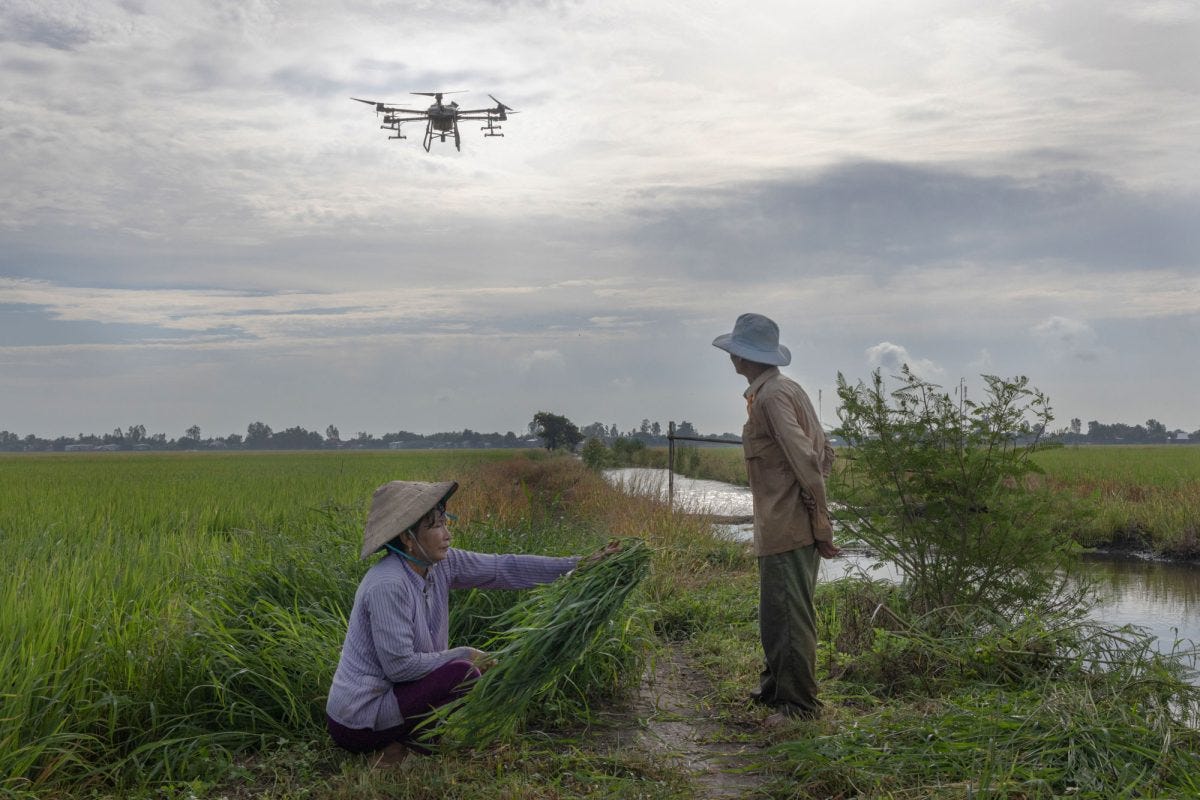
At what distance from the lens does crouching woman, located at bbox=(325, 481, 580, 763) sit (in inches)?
162

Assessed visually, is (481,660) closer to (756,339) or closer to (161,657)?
(161,657)

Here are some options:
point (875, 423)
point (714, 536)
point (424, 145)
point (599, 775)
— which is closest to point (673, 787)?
point (599, 775)

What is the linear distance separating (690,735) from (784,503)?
131 centimetres

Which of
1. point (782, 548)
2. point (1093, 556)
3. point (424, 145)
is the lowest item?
point (1093, 556)

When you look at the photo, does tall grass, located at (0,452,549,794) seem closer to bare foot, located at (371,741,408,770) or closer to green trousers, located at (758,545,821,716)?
bare foot, located at (371,741,408,770)

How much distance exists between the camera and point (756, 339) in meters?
5.08

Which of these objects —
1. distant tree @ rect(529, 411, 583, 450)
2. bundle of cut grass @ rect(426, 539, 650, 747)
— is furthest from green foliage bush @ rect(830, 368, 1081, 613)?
distant tree @ rect(529, 411, 583, 450)

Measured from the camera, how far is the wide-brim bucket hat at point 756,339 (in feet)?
16.5

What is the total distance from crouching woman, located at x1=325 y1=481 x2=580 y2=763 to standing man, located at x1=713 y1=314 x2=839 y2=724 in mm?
1523

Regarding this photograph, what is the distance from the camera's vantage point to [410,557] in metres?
4.23

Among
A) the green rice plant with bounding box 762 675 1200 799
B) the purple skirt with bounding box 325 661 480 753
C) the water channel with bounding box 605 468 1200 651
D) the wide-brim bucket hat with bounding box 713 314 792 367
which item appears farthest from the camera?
the water channel with bounding box 605 468 1200 651

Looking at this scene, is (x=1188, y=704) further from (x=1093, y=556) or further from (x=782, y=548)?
(x=1093, y=556)

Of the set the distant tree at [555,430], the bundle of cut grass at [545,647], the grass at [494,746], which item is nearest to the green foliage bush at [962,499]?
the grass at [494,746]

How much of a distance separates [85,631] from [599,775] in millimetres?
2678
